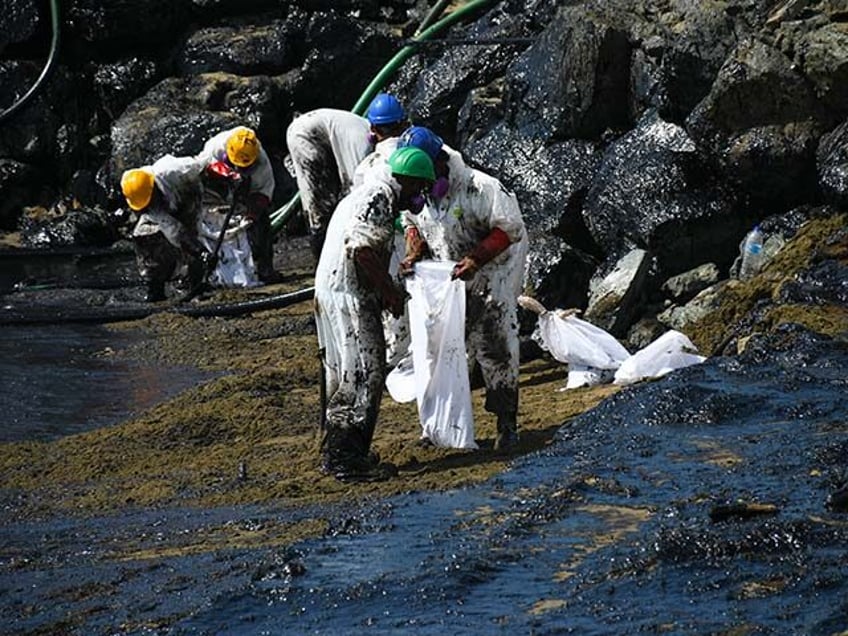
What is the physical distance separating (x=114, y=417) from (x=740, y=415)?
15.0ft

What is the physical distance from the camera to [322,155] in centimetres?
1344

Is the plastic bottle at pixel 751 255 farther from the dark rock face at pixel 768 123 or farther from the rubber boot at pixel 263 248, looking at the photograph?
the rubber boot at pixel 263 248

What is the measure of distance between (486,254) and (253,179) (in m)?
7.21

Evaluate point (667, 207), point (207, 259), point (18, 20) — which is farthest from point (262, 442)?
point (18, 20)

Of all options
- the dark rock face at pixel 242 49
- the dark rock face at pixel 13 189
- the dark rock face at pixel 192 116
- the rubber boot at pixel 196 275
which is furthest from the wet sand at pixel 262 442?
the dark rock face at pixel 13 189

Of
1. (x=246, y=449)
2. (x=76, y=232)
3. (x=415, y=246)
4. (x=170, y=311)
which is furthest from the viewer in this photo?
(x=76, y=232)

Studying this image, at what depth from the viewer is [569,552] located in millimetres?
6559

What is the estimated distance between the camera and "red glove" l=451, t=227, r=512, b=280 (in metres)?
9.01

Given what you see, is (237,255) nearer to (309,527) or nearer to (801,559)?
(309,527)

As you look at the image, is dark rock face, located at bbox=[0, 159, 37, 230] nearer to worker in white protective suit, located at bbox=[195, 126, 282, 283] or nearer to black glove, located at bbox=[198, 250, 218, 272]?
worker in white protective suit, located at bbox=[195, 126, 282, 283]

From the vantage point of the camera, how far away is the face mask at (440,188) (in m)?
→ 9.20

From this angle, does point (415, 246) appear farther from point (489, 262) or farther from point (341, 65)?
point (341, 65)

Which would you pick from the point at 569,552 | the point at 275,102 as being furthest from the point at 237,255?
the point at 569,552

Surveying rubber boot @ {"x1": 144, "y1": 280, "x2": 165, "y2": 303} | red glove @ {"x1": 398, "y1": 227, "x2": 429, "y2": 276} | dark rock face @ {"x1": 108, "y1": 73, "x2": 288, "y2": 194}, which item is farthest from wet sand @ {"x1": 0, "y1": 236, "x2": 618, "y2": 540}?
dark rock face @ {"x1": 108, "y1": 73, "x2": 288, "y2": 194}
